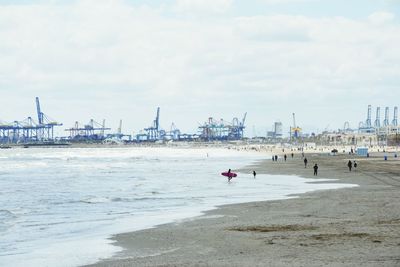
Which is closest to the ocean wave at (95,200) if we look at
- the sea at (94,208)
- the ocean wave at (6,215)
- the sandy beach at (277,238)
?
the sea at (94,208)

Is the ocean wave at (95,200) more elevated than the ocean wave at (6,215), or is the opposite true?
the ocean wave at (95,200)

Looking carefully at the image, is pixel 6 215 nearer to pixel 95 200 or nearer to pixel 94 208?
pixel 94 208

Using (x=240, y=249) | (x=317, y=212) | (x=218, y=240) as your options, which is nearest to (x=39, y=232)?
(x=218, y=240)

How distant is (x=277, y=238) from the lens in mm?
16125

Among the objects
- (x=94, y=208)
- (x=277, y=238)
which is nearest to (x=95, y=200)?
(x=94, y=208)

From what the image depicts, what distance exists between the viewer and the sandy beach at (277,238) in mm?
13391

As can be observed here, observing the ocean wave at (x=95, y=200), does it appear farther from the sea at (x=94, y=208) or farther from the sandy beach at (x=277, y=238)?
the sandy beach at (x=277, y=238)

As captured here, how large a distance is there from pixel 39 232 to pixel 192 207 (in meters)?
7.83

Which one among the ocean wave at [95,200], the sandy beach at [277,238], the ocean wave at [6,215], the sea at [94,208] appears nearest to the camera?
the sandy beach at [277,238]

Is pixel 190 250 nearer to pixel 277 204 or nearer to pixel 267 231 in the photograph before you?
pixel 267 231

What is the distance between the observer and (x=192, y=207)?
83.8ft

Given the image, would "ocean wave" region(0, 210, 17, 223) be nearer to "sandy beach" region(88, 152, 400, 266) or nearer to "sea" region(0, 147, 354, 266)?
"sea" region(0, 147, 354, 266)

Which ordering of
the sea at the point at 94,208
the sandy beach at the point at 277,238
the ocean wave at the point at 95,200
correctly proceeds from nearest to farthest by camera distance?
the sandy beach at the point at 277,238
the sea at the point at 94,208
the ocean wave at the point at 95,200

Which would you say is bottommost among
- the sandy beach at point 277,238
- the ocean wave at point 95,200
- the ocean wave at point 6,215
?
the ocean wave at point 6,215
